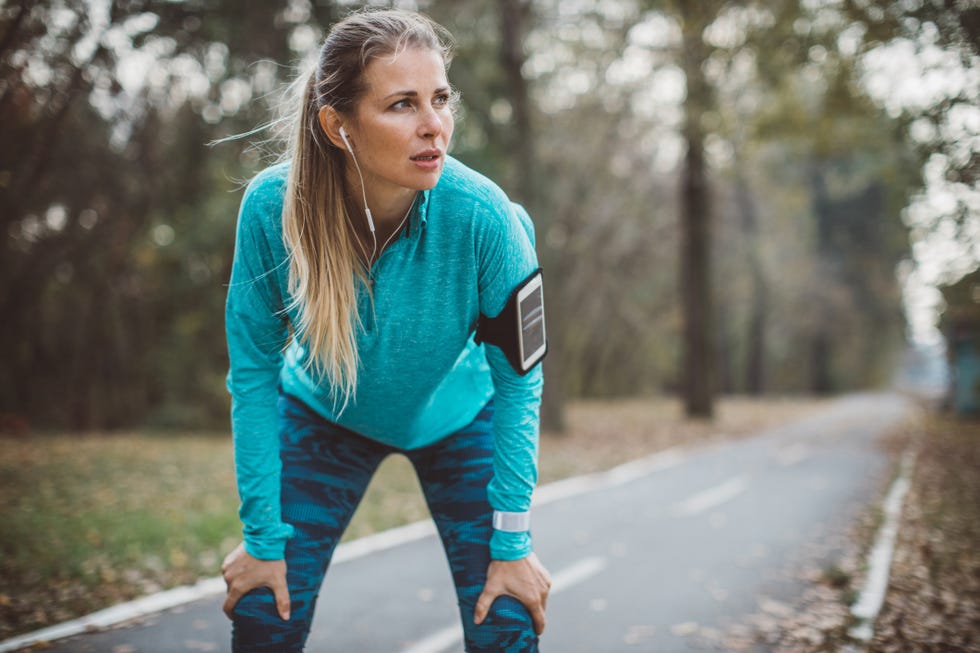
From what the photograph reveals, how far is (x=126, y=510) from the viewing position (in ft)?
23.4

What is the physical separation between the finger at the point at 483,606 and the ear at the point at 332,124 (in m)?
1.25

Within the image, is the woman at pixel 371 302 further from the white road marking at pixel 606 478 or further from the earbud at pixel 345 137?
the white road marking at pixel 606 478

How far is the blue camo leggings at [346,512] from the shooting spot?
6.28 ft

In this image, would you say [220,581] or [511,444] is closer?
[511,444]

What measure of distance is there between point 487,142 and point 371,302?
12.9 m

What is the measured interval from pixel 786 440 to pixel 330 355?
49.9 ft

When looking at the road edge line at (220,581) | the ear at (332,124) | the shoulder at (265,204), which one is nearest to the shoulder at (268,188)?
the shoulder at (265,204)

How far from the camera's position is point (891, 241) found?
3219cm

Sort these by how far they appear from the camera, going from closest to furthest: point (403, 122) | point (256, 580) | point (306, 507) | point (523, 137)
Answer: point (403, 122) < point (256, 580) < point (306, 507) < point (523, 137)

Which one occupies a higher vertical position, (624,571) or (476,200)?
(476,200)

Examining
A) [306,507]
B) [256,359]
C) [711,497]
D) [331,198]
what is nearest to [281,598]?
[306,507]

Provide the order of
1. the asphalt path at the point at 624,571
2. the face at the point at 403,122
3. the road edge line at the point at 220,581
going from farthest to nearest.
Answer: the asphalt path at the point at 624,571, the road edge line at the point at 220,581, the face at the point at 403,122

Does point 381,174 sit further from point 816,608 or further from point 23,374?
point 23,374

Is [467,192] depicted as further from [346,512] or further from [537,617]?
[537,617]
